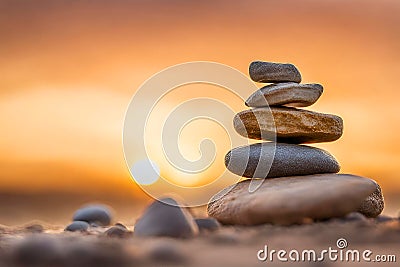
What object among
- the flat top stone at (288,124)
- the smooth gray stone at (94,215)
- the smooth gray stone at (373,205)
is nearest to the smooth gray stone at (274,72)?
the flat top stone at (288,124)

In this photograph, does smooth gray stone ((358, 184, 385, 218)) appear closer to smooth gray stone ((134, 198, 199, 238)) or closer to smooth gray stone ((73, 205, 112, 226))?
smooth gray stone ((134, 198, 199, 238))

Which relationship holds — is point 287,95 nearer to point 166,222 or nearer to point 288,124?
point 288,124

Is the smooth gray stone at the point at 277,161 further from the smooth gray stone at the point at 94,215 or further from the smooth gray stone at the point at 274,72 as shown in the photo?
the smooth gray stone at the point at 94,215

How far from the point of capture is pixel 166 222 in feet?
18.0

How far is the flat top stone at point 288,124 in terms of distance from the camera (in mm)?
7512

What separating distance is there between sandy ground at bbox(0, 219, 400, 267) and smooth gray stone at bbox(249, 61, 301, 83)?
256 cm

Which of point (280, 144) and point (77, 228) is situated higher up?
point (280, 144)

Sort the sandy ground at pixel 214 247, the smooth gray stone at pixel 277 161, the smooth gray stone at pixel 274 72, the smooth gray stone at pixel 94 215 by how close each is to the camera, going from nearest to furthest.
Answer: the sandy ground at pixel 214 247 < the smooth gray stone at pixel 277 161 < the smooth gray stone at pixel 274 72 < the smooth gray stone at pixel 94 215

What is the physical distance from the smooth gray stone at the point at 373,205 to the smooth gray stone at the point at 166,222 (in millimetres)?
2839

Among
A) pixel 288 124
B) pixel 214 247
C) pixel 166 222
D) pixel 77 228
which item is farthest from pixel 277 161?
pixel 214 247

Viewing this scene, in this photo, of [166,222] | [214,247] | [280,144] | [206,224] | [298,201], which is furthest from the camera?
[280,144]

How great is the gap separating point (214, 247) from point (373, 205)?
373cm

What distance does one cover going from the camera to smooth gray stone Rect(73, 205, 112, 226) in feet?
31.5

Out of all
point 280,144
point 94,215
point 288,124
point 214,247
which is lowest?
point 214,247
